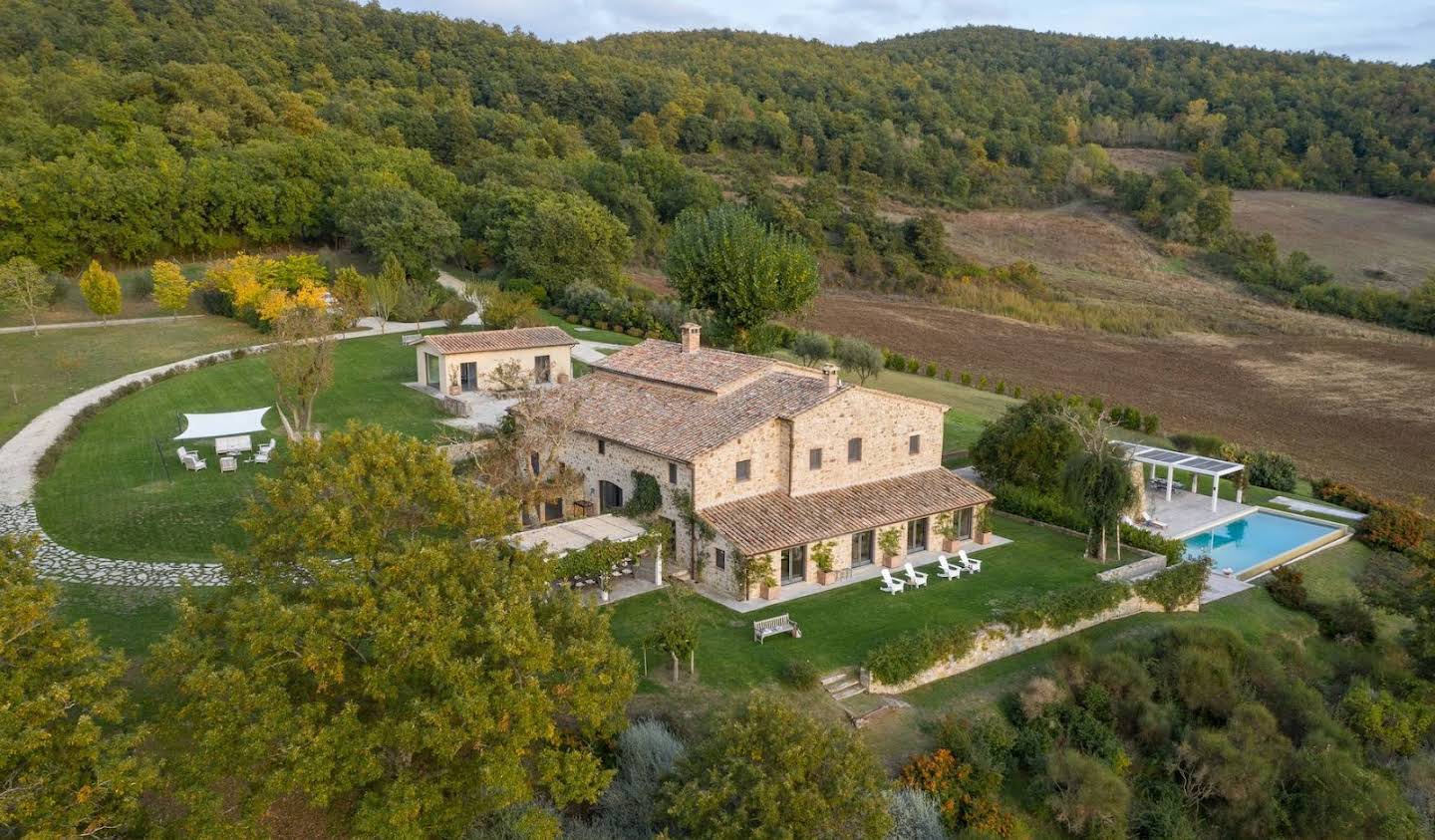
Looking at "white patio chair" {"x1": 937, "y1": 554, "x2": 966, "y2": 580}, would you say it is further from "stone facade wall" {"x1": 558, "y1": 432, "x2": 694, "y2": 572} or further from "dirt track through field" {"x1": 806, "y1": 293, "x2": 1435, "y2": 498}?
"dirt track through field" {"x1": 806, "y1": 293, "x2": 1435, "y2": 498}

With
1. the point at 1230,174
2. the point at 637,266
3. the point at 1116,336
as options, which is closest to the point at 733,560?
the point at 1116,336

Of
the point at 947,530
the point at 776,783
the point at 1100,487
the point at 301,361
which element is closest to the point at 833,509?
the point at 947,530

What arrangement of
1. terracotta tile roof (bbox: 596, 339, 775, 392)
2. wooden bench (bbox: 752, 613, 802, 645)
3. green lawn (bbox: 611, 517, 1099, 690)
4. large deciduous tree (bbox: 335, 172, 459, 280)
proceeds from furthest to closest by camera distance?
large deciduous tree (bbox: 335, 172, 459, 280) < terracotta tile roof (bbox: 596, 339, 775, 392) < wooden bench (bbox: 752, 613, 802, 645) < green lawn (bbox: 611, 517, 1099, 690)

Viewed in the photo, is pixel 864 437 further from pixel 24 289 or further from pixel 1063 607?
pixel 24 289

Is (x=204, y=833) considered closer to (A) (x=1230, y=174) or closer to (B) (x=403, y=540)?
(B) (x=403, y=540)

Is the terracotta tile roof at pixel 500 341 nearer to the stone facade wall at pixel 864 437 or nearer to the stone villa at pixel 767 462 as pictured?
the stone villa at pixel 767 462

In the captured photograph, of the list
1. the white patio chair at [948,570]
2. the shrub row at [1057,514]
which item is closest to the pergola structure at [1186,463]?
the shrub row at [1057,514]

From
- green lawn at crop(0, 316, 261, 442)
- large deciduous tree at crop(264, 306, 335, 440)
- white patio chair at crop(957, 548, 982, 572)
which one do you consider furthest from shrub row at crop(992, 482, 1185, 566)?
green lawn at crop(0, 316, 261, 442)
